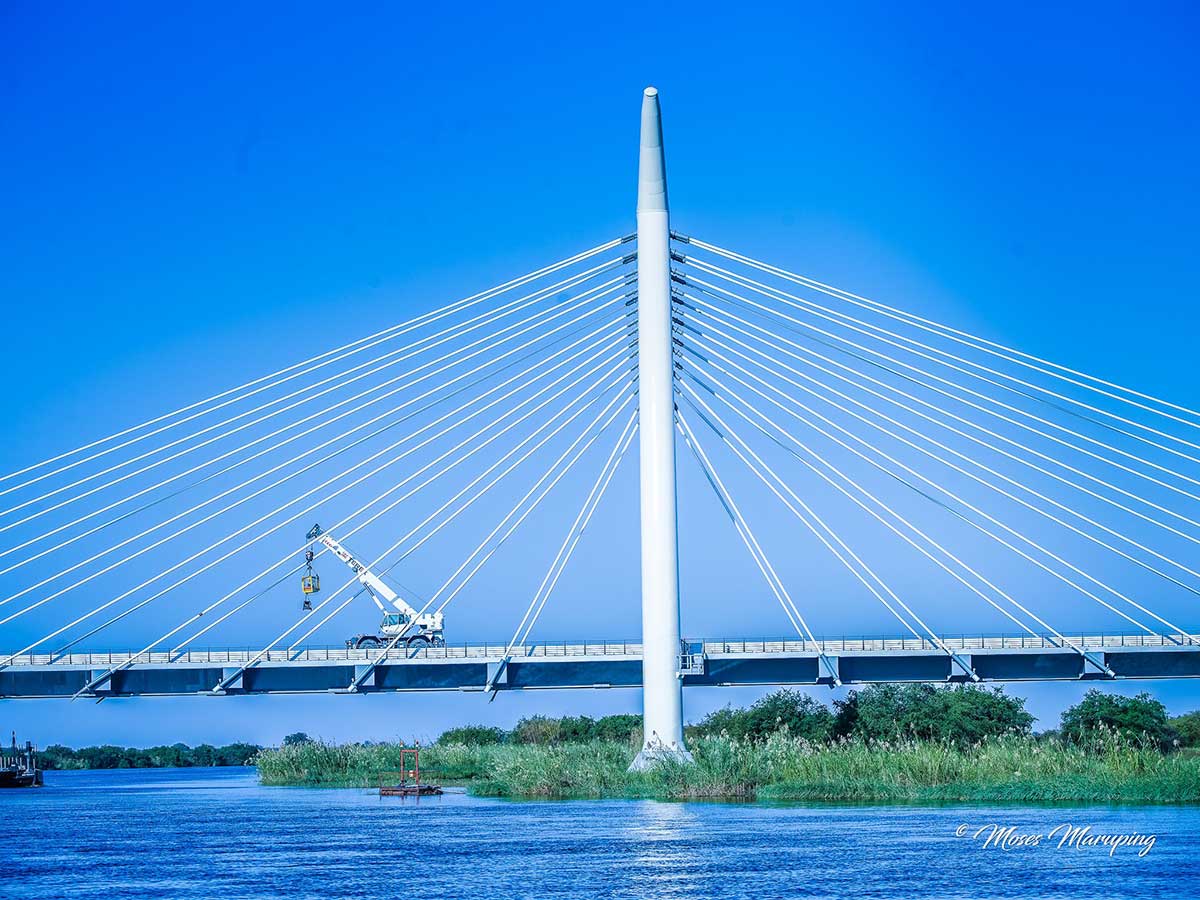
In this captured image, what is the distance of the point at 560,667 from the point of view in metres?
57.3

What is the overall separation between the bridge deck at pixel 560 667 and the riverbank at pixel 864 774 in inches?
137

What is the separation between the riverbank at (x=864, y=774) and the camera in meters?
40.3

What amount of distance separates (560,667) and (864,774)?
16031 millimetres

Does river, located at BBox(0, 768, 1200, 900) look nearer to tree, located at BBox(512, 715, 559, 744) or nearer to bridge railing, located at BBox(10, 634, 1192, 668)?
bridge railing, located at BBox(10, 634, 1192, 668)

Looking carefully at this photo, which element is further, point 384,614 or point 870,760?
point 384,614

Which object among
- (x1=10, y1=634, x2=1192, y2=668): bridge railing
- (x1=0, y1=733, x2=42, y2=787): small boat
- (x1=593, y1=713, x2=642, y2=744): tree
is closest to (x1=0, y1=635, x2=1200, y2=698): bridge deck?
(x1=10, y1=634, x2=1192, y2=668): bridge railing

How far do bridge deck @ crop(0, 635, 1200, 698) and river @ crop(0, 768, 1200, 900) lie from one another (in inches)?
298

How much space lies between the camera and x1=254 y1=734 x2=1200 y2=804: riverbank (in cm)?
4031

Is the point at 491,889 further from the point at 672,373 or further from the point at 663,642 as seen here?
the point at 672,373

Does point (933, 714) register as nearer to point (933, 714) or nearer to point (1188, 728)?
point (933, 714)

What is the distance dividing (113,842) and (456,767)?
28.7m

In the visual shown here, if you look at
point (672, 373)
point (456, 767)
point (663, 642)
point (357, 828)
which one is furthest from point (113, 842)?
point (456, 767)

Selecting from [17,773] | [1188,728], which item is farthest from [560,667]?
[17,773]

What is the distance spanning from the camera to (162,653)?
5581 centimetres
